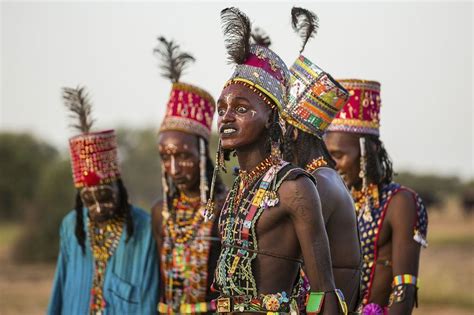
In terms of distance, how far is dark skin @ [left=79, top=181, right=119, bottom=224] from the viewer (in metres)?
7.04

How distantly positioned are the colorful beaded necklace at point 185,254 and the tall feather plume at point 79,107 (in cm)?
112

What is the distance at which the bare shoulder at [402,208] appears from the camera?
6.11 m

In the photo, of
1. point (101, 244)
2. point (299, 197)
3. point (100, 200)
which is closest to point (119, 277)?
point (101, 244)

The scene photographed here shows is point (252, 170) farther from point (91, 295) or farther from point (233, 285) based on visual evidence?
point (91, 295)

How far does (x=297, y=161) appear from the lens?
557 centimetres

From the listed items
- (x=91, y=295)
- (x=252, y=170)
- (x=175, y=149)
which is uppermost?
(x=175, y=149)

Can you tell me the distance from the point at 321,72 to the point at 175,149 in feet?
5.47

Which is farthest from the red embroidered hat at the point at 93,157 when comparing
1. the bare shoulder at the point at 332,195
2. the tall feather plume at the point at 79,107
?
the bare shoulder at the point at 332,195

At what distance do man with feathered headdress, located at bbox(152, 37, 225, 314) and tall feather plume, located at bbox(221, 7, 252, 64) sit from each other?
7.82 feet

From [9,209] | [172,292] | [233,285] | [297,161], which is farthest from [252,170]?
[9,209]

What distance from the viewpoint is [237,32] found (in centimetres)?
455

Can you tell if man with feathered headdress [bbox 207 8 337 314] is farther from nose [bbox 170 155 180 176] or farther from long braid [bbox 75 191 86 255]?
long braid [bbox 75 191 86 255]

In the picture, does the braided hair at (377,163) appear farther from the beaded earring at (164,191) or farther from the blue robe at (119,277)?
the blue robe at (119,277)

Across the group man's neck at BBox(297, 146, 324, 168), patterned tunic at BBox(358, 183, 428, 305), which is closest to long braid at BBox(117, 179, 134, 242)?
patterned tunic at BBox(358, 183, 428, 305)
